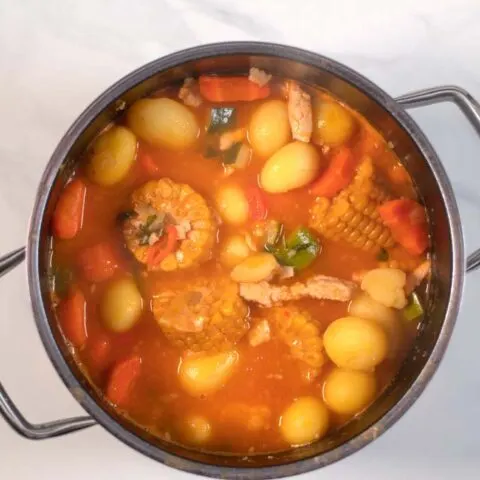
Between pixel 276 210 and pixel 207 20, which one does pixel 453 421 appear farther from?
pixel 207 20

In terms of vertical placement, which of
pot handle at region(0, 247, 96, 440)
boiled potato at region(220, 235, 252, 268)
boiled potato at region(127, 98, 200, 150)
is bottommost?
pot handle at region(0, 247, 96, 440)

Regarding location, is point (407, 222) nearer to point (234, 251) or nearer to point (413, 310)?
point (413, 310)

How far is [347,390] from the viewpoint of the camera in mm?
1107

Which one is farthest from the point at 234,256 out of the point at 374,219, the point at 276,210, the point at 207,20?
the point at 207,20

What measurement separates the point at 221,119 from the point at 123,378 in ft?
1.26

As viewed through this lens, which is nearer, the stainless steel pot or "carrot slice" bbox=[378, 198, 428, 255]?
the stainless steel pot

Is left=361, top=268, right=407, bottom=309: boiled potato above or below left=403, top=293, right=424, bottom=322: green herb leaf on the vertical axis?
above

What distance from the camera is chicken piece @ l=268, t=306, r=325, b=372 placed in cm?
110

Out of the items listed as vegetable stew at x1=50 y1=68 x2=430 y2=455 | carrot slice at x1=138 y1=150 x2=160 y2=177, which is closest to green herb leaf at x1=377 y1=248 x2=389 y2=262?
vegetable stew at x1=50 y1=68 x2=430 y2=455

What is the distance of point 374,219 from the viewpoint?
1.12m

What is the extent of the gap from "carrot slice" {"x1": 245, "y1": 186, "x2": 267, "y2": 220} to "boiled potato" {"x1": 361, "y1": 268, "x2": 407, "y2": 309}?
17cm

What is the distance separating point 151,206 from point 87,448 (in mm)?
409

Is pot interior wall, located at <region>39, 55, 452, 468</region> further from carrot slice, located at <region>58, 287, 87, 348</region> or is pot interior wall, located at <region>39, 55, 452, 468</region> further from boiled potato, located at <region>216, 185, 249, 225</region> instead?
boiled potato, located at <region>216, 185, 249, 225</region>

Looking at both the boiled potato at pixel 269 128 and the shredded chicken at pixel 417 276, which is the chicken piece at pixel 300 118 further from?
the shredded chicken at pixel 417 276
